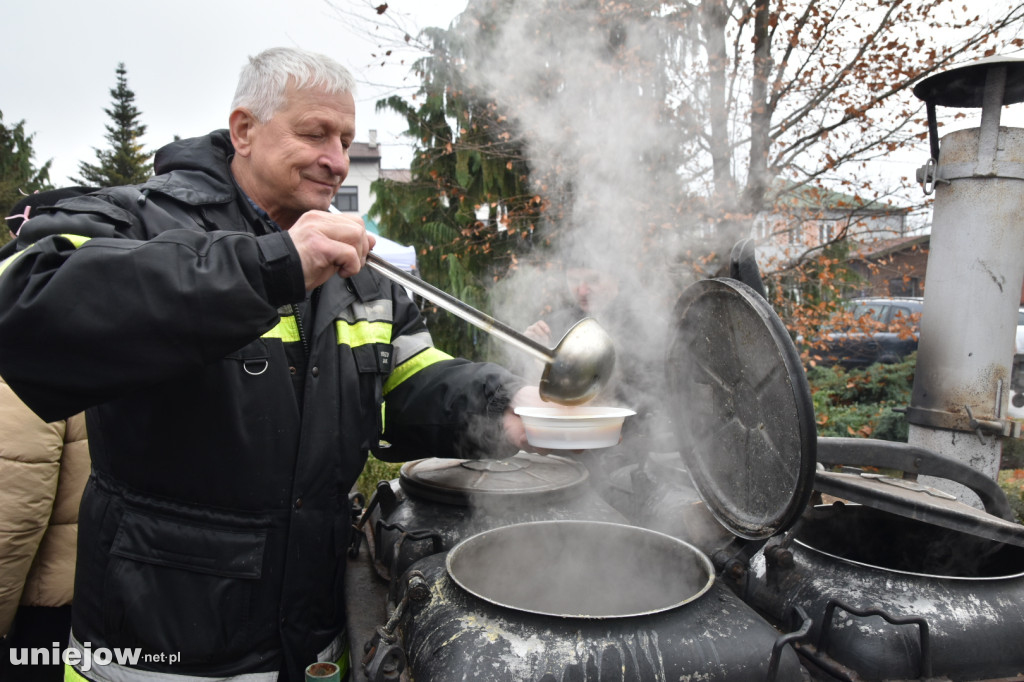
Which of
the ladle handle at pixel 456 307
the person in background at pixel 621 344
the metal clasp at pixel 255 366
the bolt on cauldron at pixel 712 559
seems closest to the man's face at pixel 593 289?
the person in background at pixel 621 344

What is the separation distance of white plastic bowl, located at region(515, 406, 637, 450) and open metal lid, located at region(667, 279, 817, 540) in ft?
0.94

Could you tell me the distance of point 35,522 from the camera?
88.9 inches

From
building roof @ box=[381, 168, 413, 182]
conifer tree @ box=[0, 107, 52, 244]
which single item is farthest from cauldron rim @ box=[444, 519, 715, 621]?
conifer tree @ box=[0, 107, 52, 244]

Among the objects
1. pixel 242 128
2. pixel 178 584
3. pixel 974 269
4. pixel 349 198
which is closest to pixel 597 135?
pixel 974 269

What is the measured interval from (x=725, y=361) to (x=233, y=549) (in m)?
1.33

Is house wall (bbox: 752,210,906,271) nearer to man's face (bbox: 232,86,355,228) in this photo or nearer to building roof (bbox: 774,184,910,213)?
building roof (bbox: 774,184,910,213)

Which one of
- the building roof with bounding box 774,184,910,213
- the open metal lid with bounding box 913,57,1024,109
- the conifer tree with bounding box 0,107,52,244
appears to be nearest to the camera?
the open metal lid with bounding box 913,57,1024,109

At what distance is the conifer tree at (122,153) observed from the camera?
86.9ft

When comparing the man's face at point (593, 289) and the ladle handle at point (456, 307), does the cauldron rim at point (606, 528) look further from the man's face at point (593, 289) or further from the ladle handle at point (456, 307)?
the man's face at point (593, 289)

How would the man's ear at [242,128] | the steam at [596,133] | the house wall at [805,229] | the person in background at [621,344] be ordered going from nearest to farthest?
the man's ear at [242,128] → the person in background at [621,344] → the steam at [596,133] → the house wall at [805,229]

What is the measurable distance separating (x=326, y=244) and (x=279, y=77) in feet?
2.04

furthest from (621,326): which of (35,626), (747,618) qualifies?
(35,626)

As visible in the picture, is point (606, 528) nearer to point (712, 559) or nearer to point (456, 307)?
point (712, 559)

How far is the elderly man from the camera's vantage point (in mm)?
1207
